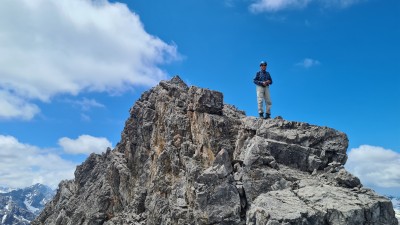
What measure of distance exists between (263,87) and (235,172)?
364 inches

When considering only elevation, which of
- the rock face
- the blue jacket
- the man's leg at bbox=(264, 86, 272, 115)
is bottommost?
the rock face

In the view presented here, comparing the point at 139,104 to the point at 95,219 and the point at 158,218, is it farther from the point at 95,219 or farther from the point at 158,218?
the point at 158,218

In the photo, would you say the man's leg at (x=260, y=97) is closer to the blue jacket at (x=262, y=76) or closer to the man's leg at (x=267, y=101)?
the man's leg at (x=267, y=101)

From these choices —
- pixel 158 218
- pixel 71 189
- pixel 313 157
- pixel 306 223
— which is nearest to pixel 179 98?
pixel 158 218

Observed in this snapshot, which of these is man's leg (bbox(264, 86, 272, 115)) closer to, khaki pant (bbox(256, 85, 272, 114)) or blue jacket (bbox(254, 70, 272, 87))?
khaki pant (bbox(256, 85, 272, 114))

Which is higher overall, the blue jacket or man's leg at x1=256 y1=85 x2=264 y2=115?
the blue jacket

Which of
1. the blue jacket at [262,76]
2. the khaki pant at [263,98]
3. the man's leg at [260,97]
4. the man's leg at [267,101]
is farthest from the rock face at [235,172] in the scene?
the blue jacket at [262,76]

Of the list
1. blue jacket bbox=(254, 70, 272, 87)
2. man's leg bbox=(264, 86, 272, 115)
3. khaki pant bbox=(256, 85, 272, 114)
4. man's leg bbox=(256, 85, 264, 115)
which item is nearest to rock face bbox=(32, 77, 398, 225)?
man's leg bbox=(256, 85, 264, 115)

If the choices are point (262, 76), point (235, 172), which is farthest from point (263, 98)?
point (235, 172)

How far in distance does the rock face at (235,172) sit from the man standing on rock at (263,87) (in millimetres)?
1599

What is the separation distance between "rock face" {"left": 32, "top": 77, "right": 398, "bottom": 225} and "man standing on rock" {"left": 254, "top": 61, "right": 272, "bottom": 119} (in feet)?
5.25

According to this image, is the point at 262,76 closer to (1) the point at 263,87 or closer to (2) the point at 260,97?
(1) the point at 263,87

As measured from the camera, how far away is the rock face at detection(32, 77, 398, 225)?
91.1 ft

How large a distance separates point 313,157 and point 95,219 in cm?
4102
